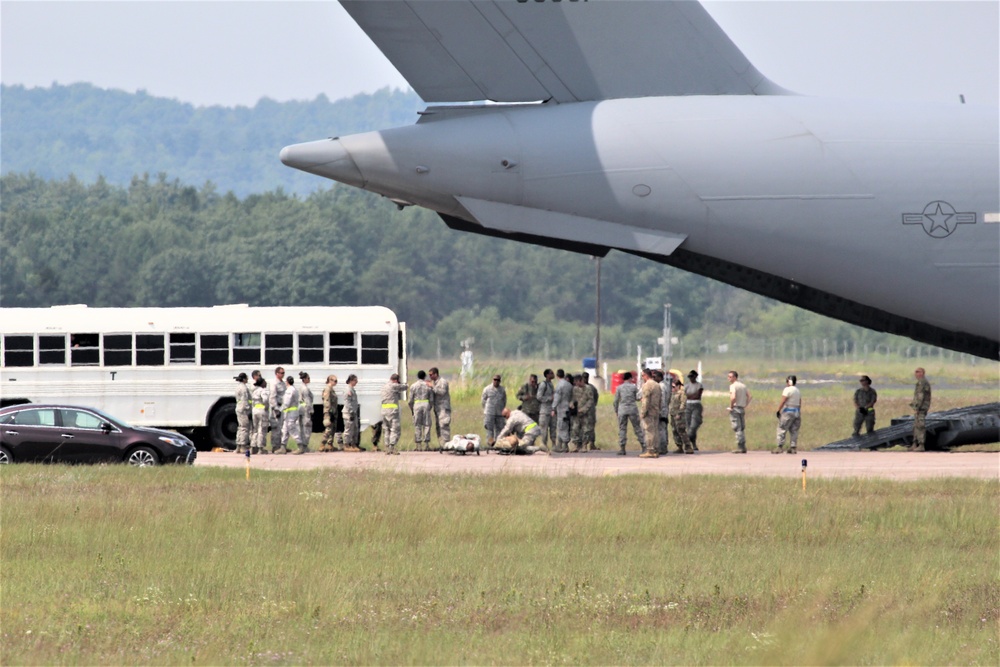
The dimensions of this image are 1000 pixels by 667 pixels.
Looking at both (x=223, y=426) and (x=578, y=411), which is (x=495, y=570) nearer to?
(x=578, y=411)

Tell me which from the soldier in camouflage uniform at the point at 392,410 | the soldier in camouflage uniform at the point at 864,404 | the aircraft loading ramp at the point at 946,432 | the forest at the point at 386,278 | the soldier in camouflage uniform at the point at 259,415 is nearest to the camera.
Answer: the aircraft loading ramp at the point at 946,432

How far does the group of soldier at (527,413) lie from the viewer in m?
27.2

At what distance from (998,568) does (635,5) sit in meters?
11.4

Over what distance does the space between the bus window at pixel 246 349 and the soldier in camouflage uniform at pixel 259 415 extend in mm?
1625

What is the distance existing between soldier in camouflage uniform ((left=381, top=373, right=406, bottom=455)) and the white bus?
2214 mm

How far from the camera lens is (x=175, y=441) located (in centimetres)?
2412

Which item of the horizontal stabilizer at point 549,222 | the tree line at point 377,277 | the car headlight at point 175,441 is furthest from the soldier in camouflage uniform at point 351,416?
the tree line at point 377,277

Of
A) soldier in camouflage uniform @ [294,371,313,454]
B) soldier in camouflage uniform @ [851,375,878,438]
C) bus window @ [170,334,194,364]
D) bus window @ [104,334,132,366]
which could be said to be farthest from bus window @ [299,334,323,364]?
soldier in camouflage uniform @ [851,375,878,438]

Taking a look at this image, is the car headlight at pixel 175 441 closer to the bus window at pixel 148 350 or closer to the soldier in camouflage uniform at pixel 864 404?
the bus window at pixel 148 350

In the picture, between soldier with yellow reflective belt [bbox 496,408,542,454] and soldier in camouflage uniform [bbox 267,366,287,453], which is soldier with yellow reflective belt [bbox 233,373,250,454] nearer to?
soldier in camouflage uniform [bbox 267,366,287,453]

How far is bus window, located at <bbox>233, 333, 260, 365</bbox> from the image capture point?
97.3 ft

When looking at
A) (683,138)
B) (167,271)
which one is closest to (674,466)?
(683,138)

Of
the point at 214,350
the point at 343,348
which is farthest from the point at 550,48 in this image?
the point at 214,350

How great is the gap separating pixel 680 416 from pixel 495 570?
48.9 feet
